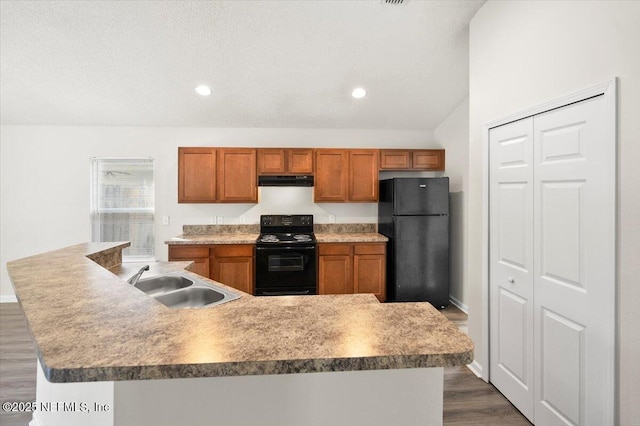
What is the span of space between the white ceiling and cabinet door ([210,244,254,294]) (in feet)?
5.65

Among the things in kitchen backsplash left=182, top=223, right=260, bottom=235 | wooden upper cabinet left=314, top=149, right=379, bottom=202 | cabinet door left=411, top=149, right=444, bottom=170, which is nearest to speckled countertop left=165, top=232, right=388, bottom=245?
kitchen backsplash left=182, top=223, right=260, bottom=235

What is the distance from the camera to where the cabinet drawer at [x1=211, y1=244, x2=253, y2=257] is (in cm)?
375

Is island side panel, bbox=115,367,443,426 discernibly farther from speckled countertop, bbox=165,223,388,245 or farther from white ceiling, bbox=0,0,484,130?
speckled countertop, bbox=165,223,388,245

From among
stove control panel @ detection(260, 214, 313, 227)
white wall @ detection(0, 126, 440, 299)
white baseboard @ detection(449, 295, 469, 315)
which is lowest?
white baseboard @ detection(449, 295, 469, 315)

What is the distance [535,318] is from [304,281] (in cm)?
248

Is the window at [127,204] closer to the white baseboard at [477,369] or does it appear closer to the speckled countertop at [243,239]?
the speckled countertop at [243,239]

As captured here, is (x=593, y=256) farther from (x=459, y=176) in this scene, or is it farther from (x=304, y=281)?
(x=304, y=281)

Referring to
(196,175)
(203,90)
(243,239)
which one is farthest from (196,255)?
(203,90)

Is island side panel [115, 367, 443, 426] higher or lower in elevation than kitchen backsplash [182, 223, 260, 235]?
lower

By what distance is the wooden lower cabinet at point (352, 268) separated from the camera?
3891mm

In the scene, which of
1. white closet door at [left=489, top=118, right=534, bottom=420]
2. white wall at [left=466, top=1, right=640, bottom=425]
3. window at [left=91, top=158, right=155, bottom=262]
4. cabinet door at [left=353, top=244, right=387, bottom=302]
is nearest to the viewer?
A: white wall at [left=466, top=1, right=640, bottom=425]

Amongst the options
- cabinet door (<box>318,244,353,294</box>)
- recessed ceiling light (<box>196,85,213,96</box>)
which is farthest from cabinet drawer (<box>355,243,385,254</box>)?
recessed ceiling light (<box>196,85,213,96</box>)

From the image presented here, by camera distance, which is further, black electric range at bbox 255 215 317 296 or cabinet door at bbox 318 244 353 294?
cabinet door at bbox 318 244 353 294

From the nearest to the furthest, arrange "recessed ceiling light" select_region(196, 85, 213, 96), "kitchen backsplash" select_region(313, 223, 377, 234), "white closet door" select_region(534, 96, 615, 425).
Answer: "white closet door" select_region(534, 96, 615, 425) < "recessed ceiling light" select_region(196, 85, 213, 96) < "kitchen backsplash" select_region(313, 223, 377, 234)
